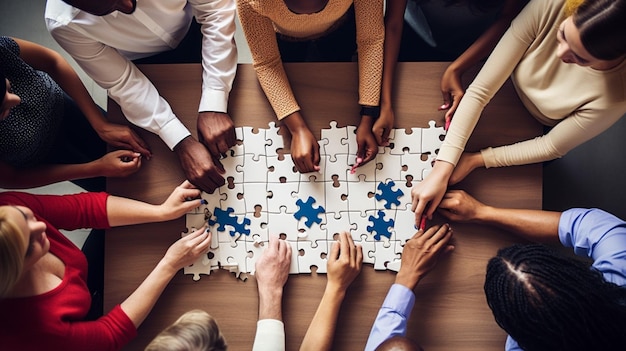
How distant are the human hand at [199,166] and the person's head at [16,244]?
417 mm

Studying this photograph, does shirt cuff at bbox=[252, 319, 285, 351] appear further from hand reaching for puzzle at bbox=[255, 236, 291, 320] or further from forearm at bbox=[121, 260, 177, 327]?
forearm at bbox=[121, 260, 177, 327]

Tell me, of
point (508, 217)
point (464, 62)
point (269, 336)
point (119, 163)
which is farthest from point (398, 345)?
point (119, 163)

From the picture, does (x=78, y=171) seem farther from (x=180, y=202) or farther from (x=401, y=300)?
(x=401, y=300)

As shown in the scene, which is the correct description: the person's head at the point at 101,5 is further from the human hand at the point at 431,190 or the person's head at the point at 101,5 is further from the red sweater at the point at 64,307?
the human hand at the point at 431,190

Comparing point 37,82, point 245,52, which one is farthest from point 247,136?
point 245,52

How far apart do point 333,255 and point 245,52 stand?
46.7 inches

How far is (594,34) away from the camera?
105cm

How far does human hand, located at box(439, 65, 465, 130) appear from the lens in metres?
1.40

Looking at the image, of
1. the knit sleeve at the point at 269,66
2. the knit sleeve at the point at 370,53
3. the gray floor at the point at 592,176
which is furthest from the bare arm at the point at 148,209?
the gray floor at the point at 592,176

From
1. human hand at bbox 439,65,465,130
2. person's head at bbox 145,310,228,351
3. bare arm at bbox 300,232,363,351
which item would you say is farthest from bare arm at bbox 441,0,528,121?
person's head at bbox 145,310,228,351

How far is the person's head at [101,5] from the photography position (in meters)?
1.11

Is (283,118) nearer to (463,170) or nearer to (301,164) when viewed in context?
(301,164)

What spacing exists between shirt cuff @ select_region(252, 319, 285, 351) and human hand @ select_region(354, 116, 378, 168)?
508mm

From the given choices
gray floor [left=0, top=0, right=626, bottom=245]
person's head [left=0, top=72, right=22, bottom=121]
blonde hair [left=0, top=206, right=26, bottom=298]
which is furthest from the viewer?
gray floor [left=0, top=0, right=626, bottom=245]
